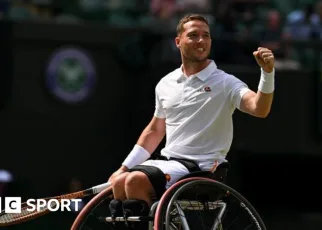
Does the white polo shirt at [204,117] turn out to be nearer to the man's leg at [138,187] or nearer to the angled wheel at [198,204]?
the angled wheel at [198,204]

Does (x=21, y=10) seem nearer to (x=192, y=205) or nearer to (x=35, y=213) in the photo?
(x=35, y=213)

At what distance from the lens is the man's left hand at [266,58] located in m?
6.21

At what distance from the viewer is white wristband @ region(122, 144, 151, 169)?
7.16 meters

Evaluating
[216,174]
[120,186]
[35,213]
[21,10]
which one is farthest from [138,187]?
[21,10]

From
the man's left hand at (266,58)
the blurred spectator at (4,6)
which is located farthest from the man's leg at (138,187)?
the blurred spectator at (4,6)

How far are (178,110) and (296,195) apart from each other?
7.35 m

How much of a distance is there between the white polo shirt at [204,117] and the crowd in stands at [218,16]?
653 centimetres

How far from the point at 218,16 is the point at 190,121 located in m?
7.37

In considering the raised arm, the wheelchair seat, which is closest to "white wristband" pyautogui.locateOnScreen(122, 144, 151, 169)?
the wheelchair seat

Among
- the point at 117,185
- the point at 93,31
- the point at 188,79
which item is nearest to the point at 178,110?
the point at 188,79

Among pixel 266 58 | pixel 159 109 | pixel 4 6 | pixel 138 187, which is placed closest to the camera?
pixel 266 58

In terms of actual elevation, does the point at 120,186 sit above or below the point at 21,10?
below

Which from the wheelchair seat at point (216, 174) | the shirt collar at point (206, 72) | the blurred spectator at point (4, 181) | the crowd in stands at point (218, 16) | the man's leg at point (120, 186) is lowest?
the blurred spectator at point (4, 181)

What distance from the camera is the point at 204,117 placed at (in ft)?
21.8
